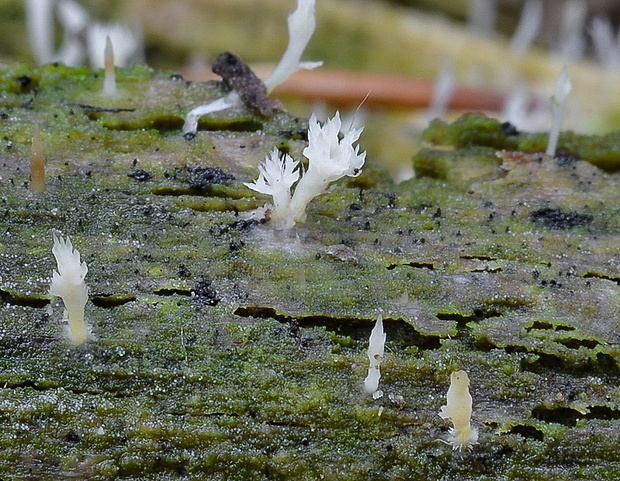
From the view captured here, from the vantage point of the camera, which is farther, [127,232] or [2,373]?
[127,232]

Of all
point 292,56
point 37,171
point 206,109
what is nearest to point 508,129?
point 292,56

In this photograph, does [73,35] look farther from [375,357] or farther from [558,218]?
[375,357]

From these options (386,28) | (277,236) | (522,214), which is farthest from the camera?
(386,28)

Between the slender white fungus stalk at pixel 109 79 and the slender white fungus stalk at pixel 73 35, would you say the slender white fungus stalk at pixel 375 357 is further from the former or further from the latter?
the slender white fungus stalk at pixel 73 35

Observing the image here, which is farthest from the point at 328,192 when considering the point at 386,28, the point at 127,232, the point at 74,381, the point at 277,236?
the point at 386,28

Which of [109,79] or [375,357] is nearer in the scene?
[375,357]

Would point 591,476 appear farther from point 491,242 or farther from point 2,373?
point 2,373
